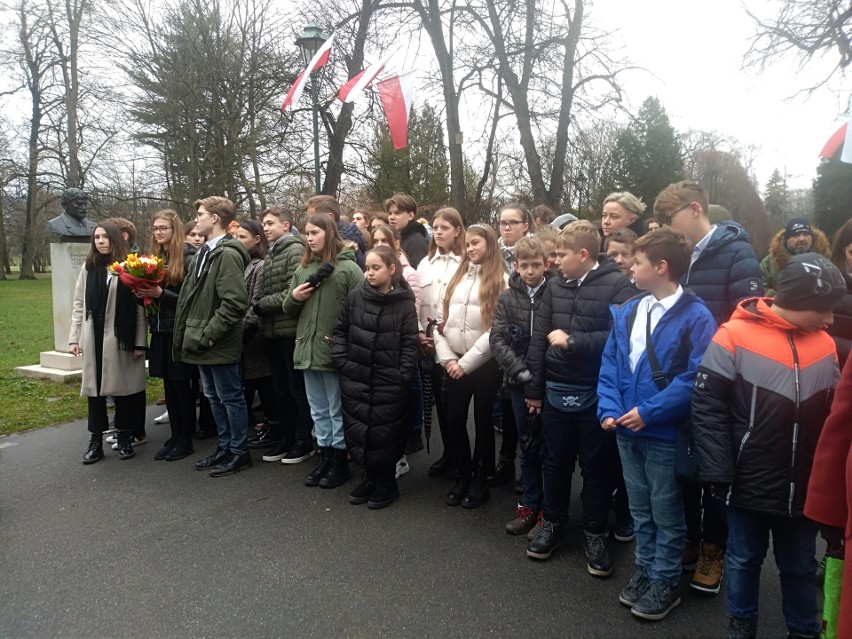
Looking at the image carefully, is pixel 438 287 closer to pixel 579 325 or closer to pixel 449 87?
pixel 579 325

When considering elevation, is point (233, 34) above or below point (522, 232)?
above

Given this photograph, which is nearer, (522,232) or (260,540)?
(260,540)

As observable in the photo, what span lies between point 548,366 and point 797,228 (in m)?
4.02

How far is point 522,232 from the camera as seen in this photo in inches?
179

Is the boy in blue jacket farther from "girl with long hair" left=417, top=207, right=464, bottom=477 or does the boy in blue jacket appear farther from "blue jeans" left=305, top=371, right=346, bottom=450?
"blue jeans" left=305, top=371, right=346, bottom=450

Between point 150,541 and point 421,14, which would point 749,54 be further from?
point 150,541

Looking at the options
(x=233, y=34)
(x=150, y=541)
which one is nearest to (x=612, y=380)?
(x=150, y=541)

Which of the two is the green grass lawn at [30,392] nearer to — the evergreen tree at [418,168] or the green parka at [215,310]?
Answer: the green parka at [215,310]

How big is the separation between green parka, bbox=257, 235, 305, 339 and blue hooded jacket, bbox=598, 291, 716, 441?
2686 millimetres

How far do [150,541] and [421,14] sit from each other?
1197cm

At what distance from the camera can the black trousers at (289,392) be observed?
478 centimetres

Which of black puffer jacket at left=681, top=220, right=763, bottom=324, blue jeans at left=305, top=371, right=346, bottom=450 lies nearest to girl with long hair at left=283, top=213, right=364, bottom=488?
blue jeans at left=305, top=371, right=346, bottom=450

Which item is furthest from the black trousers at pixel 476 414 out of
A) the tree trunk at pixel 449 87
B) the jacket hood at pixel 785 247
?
the tree trunk at pixel 449 87

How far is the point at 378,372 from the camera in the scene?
399cm
